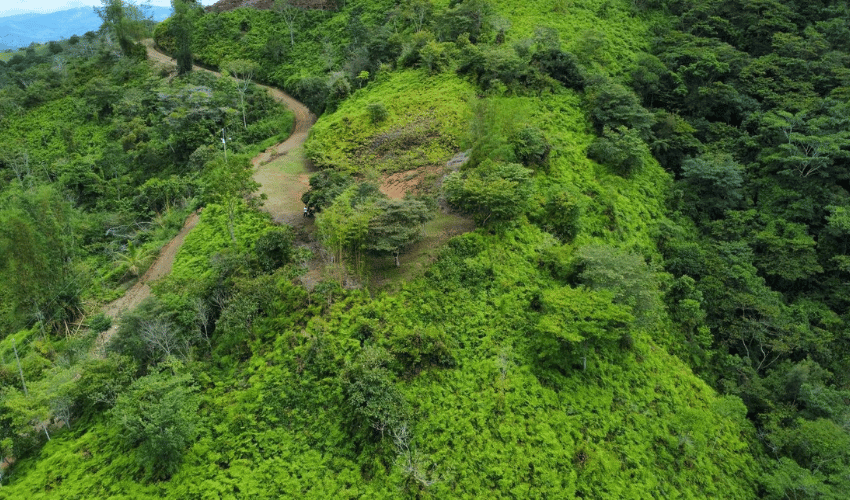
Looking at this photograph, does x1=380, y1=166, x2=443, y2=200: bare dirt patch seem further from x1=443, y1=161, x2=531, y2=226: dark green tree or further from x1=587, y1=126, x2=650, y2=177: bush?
x1=587, y1=126, x2=650, y2=177: bush

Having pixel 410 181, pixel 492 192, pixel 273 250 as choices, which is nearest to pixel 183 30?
pixel 410 181

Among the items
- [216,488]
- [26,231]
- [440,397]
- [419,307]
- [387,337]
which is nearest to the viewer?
[216,488]

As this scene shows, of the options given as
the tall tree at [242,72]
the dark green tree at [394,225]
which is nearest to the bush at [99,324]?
the dark green tree at [394,225]

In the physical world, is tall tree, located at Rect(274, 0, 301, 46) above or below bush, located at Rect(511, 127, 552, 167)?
above

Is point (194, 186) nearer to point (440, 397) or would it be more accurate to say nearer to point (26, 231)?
point (26, 231)

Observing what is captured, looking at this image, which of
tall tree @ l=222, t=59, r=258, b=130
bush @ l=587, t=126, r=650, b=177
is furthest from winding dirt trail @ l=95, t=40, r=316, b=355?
bush @ l=587, t=126, r=650, b=177

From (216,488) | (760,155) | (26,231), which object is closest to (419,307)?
(216,488)
